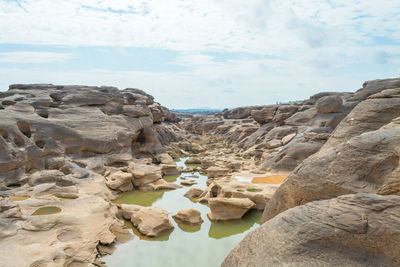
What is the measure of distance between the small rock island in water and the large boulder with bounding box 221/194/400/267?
1 centimetres

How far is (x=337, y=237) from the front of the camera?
395 cm

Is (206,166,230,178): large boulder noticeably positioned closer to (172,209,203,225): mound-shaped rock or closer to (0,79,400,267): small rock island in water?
(0,79,400,267): small rock island in water

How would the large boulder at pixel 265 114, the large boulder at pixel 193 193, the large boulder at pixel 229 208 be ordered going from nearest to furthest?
the large boulder at pixel 229 208, the large boulder at pixel 193 193, the large boulder at pixel 265 114

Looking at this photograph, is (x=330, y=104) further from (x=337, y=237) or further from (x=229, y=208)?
(x=337, y=237)

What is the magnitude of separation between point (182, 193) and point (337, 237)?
10.3 meters

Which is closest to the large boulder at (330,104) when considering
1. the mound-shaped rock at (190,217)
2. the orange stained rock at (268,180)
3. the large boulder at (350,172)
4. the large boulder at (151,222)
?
the orange stained rock at (268,180)

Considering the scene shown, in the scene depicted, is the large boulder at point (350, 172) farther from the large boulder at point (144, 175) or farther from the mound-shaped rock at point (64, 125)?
the mound-shaped rock at point (64, 125)

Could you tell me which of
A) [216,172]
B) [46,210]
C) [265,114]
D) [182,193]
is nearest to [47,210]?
[46,210]

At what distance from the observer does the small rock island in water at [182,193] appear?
13.4 feet

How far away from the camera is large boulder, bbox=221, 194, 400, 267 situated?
12.4 ft

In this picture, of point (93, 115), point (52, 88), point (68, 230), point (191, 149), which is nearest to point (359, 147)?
point (68, 230)

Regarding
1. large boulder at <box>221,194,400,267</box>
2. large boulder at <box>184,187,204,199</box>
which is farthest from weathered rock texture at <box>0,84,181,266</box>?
large boulder at <box>221,194,400,267</box>

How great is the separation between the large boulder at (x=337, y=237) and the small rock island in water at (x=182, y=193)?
14 mm

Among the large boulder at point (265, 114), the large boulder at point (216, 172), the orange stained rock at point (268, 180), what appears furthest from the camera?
the large boulder at point (265, 114)
